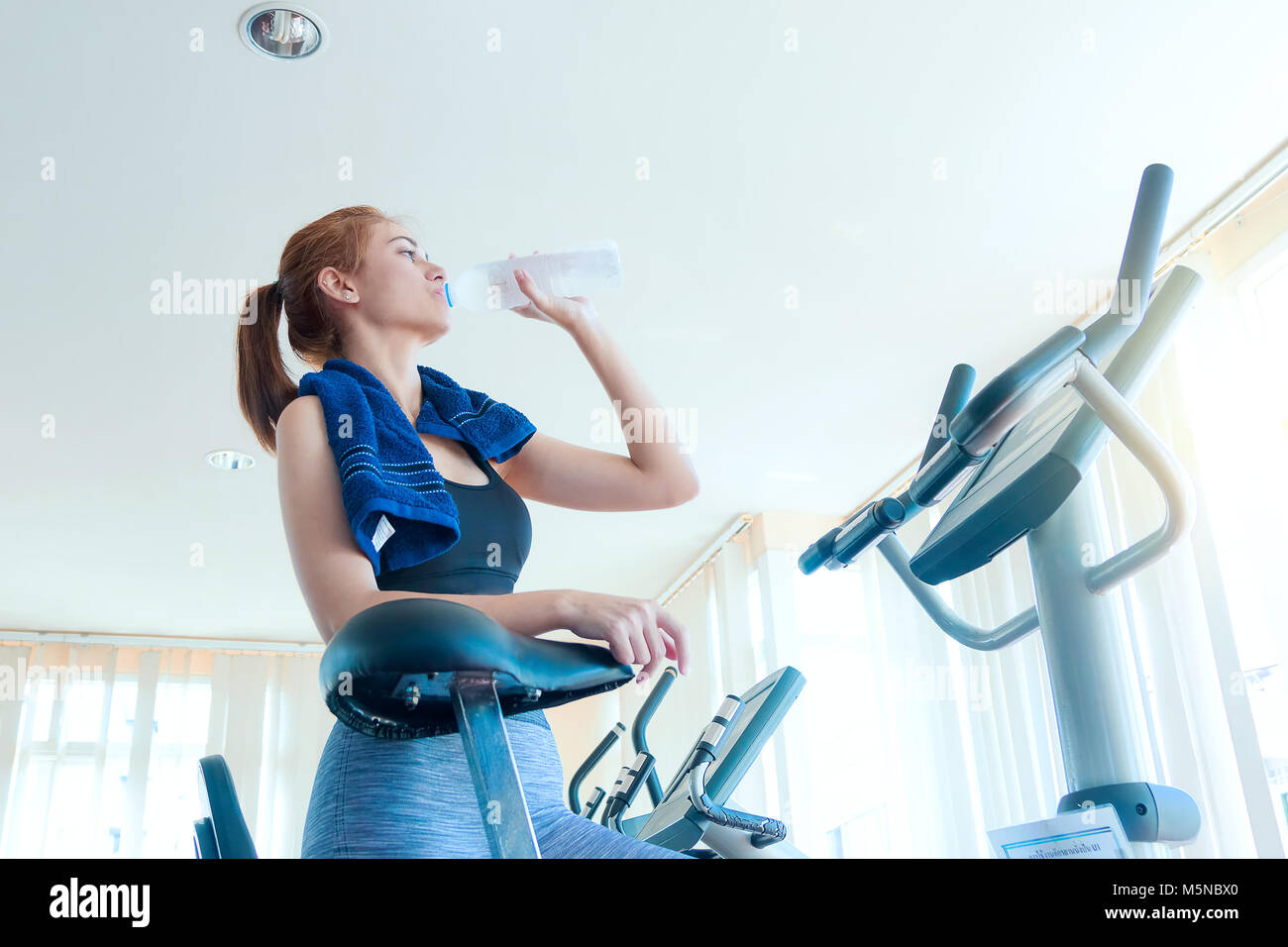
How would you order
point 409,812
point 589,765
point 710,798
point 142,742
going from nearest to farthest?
point 409,812
point 710,798
point 589,765
point 142,742

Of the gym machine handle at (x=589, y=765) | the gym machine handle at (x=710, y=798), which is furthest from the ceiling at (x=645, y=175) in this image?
the gym machine handle at (x=710, y=798)

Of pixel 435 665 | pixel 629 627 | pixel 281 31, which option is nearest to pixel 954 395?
pixel 629 627

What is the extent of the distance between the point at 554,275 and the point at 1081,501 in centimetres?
85

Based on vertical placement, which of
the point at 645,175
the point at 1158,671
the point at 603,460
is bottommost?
the point at 603,460

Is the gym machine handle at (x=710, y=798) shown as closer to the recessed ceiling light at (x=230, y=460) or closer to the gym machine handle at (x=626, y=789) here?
the gym machine handle at (x=626, y=789)

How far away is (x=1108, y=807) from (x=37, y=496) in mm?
4957

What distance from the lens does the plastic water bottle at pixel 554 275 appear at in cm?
151

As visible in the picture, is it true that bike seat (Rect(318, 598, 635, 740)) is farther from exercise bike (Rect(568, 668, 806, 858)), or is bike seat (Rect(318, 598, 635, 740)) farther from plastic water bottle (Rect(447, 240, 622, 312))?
plastic water bottle (Rect(447, 240, 622, 312))

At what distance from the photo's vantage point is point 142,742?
647 cm

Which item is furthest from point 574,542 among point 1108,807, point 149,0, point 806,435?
point 1108,807

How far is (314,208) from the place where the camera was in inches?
122

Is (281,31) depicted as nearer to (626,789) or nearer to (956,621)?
(626,789)

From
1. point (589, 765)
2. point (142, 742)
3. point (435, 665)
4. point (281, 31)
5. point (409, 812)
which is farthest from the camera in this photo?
point (142, 742)

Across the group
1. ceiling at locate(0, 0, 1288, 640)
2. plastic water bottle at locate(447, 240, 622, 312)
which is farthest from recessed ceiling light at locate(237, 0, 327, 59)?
plastic water bottle at locate(447, 240, 622, 312)
